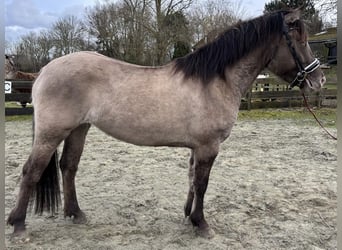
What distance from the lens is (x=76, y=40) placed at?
72.5 ft

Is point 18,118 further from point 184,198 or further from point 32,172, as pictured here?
point 32,172

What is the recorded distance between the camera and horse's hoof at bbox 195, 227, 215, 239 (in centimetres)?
274

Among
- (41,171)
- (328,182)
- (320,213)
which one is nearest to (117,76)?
(41,171)

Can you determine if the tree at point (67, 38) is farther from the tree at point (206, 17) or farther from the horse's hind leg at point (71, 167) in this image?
the horse's hind leg at point (71, 167)

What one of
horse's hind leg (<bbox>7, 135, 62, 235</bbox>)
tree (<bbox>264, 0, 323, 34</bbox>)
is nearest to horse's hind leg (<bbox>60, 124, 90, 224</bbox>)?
horse's hind leg (<bbox>7, 135, 62, 235</bbox>)

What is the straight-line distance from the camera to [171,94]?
2.65m

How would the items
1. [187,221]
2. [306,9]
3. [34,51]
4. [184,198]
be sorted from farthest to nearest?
[34,51], [306,9], [184,198], [187,221]

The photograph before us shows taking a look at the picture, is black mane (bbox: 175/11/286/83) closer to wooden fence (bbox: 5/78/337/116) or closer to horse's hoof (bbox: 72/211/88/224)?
horse's hoof (bbox: 72/211/88/224)

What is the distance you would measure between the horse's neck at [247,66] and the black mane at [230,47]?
0.04 meters

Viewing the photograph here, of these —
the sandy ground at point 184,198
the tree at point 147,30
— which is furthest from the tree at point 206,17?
the sandy ground at point 184,198

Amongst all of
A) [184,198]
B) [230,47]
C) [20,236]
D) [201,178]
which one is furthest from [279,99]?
[20,236]

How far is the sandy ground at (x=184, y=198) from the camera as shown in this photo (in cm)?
267

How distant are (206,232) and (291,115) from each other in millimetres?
→ 8431

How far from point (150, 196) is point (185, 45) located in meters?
14.1
